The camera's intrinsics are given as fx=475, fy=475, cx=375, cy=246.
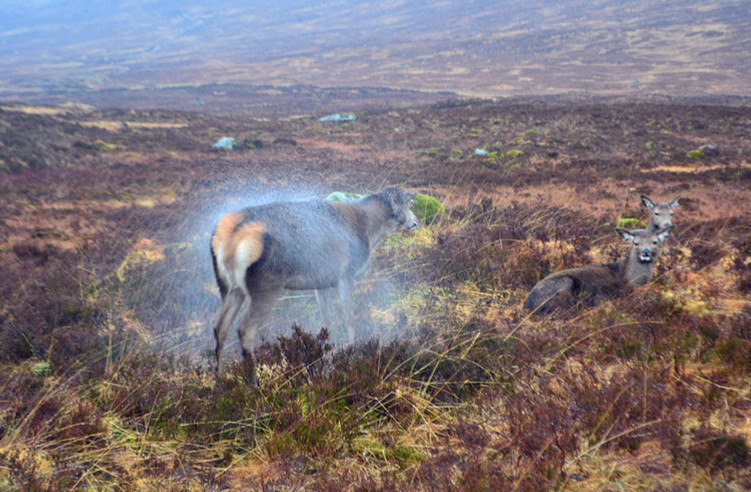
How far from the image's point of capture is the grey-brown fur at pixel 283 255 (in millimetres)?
4820

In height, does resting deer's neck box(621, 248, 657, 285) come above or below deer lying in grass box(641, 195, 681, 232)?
above

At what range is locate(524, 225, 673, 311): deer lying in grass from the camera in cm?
566

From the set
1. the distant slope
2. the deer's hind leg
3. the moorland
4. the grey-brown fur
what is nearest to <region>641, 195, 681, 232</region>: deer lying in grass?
the moorland

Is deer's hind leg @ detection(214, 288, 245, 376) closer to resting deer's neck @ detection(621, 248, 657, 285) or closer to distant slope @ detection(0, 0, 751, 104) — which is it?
resting deer's neck @ detection(621, 248, 657, 285)

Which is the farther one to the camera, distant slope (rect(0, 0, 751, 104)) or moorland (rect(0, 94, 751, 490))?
distant slope (rect(0, 0, 751, 104))

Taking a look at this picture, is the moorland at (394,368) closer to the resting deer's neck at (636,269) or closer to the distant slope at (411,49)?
the resting deer's neck at (636,269)

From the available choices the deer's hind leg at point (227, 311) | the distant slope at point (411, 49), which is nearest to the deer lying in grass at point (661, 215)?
the deer's hind leg at point (227, 311)

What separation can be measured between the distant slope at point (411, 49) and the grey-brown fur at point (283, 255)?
205 ft

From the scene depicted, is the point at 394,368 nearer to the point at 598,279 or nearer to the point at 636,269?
the point at 598,279

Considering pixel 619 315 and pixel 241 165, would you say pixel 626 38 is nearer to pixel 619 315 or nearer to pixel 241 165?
pixel 241 165

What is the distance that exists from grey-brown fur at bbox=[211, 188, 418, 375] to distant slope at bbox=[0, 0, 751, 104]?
6253 cm

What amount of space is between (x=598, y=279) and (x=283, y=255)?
13.1 ft

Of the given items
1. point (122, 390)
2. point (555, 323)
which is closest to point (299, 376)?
point (122, 390)

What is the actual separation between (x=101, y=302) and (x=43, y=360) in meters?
1.73
